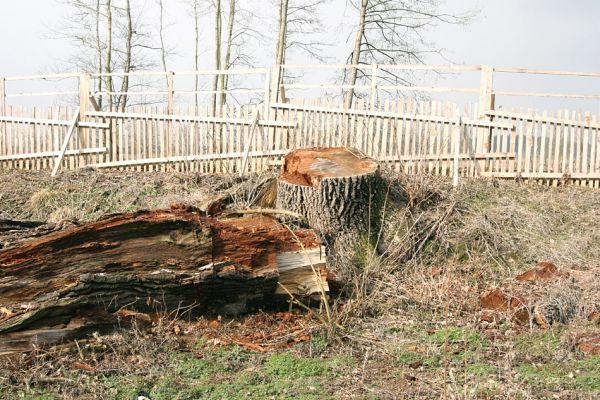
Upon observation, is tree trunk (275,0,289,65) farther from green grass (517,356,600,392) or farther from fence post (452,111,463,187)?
green grass (517,356,600,392)

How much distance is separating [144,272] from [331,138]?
785 centimetres

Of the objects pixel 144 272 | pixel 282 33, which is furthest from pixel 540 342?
pixel 282 33

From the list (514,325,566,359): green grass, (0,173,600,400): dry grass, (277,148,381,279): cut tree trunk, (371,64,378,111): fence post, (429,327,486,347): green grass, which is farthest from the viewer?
(371,64,378,111): fence post

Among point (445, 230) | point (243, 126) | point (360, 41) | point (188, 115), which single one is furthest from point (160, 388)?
point (360, 41)

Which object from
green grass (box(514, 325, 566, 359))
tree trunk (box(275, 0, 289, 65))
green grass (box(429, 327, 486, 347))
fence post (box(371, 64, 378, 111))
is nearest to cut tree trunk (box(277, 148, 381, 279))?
green grass (box(429, 327, 486, 347))

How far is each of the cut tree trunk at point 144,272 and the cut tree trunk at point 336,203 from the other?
97 centimetres

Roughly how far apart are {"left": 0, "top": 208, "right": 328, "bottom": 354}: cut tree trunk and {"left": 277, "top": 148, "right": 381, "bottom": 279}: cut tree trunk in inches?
38.1

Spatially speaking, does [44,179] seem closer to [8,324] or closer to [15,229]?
[15,229]

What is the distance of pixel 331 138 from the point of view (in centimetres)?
1271

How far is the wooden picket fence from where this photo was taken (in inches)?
477

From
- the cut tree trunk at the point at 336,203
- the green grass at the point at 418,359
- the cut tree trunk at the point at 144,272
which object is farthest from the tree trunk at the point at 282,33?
the green grass at the point at 418,359

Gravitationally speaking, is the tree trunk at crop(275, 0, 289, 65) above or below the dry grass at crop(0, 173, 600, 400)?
above

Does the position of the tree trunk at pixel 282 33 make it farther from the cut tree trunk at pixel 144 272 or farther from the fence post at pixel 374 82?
→ the cut tree trunk at pixel 144 272

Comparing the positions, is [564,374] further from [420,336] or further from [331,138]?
[331,138]
